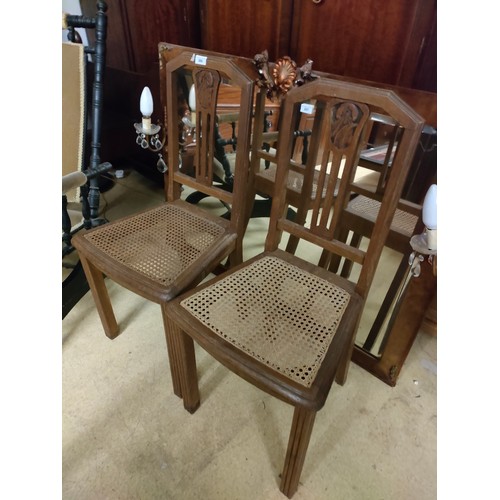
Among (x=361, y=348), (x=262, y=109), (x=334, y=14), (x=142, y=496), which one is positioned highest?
(x=334, y=14)

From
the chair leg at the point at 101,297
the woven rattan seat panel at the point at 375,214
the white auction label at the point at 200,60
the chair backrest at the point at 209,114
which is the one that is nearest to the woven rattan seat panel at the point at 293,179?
the woven rattan seat panel at the point at 375,214

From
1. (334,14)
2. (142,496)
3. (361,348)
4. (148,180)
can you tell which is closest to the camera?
(142,496)

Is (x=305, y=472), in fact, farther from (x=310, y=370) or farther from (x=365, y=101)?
(x=365, y=101)

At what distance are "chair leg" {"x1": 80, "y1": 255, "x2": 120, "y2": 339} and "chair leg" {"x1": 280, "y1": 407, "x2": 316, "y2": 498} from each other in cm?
85

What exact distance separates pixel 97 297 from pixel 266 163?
1.18 meters

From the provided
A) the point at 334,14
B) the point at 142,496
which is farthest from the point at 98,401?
the point at 334,14

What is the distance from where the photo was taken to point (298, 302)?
94cm

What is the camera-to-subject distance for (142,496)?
3.10ft

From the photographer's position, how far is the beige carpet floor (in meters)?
0.97

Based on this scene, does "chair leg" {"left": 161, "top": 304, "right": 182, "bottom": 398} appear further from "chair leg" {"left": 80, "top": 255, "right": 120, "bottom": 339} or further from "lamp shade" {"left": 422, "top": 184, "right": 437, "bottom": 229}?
"lamp shade" {"left": 422, "top": 184, "right": 437, "bottom": 229}

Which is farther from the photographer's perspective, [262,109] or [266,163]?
[266,163]

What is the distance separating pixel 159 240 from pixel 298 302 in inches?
21.0

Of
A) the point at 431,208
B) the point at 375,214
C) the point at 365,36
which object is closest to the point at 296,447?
the point at 431,208

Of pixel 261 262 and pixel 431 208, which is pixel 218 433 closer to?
pixel 261 262
